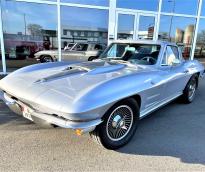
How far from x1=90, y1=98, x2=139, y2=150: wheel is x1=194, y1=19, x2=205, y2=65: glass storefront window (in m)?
10.2

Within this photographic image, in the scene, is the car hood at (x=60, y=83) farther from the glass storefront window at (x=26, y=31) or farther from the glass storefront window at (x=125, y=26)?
the glass storefront window at (x=125, y=26)

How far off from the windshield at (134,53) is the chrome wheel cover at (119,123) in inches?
49.6

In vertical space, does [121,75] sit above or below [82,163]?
above

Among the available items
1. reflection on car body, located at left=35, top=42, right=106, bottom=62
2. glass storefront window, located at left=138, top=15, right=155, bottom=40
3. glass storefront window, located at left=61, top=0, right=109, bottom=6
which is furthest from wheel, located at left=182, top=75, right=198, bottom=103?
glass storefront window, located at left=61, top=0, right=109, bottom=6

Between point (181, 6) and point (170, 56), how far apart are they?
7.87 m

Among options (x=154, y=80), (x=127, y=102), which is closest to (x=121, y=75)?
(x=127, y=102)

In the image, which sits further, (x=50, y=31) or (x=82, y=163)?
(x=50, y=31)

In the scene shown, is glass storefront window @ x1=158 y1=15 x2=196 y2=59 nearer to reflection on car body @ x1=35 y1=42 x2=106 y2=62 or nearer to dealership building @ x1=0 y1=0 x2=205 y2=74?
dealership building @ x1=0 y1=0 x2=205 y2=74

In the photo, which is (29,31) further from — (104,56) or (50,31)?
(104,56)

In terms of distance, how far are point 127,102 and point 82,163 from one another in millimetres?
985

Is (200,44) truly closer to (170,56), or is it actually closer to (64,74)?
(170,56)

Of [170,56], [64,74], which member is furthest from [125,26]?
[64,74]

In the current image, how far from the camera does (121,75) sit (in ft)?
10.3

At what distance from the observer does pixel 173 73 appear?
421 cm
